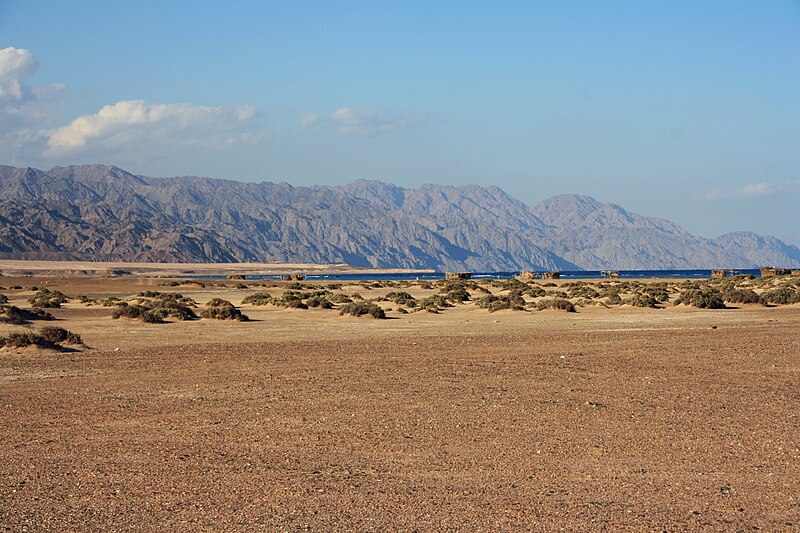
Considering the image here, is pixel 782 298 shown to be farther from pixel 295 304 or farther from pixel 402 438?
pixel 402 438

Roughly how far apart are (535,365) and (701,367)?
3.49m

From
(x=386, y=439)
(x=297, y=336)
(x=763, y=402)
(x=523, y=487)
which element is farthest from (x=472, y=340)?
(x=523, y=487)

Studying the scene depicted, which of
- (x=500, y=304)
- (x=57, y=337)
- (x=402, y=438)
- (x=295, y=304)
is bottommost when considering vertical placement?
(x=402, y=438)

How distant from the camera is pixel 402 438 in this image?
38.4ft

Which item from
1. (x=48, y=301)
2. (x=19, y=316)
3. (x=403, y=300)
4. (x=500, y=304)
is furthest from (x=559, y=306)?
(x=48, y=301)

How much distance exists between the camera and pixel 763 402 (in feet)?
47.3

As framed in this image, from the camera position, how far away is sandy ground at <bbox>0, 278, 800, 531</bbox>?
830 centimetres

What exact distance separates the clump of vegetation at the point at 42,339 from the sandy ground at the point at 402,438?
50 centimetres

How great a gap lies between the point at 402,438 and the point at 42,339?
14510 millimetres

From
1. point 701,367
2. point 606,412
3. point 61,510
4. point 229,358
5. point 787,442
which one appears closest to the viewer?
point 61,510

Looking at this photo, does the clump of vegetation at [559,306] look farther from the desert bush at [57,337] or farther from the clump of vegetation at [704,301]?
the desert bush at [57,337]

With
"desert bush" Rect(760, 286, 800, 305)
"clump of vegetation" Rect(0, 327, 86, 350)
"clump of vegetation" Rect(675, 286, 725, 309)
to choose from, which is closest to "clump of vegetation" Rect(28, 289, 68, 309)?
"clump of vegetation" Rect(0, 327, 86, 350)

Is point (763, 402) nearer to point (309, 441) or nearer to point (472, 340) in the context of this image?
point (309, 441)

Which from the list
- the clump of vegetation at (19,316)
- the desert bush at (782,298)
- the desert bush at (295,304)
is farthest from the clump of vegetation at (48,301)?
the desert bush at (782,298)
